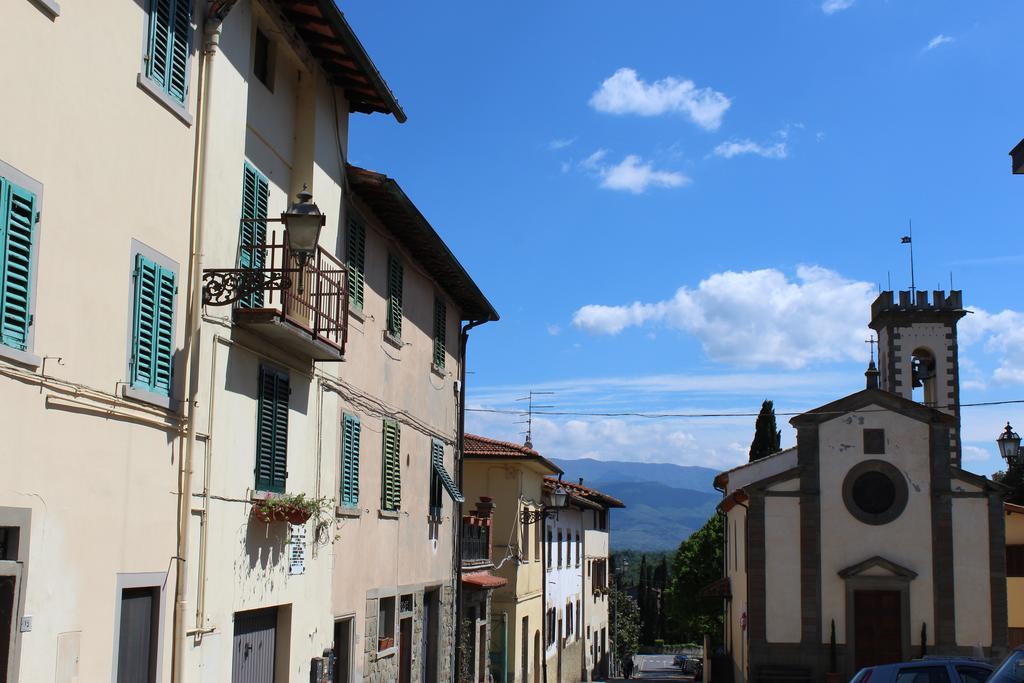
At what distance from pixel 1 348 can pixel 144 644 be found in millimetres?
3538

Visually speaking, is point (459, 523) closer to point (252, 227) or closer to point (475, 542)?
point (475, 542)

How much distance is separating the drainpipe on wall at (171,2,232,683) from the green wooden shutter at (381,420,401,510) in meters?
6.94

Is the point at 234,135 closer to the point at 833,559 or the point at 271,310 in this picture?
the point at 271,310

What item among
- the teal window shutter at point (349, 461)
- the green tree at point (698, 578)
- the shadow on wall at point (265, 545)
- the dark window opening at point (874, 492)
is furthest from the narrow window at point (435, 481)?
the green tree at point (698, 578)

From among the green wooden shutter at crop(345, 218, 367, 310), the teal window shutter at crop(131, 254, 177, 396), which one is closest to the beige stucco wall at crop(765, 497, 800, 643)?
the green wooden shutter at crop(345, 218, 367, 310)

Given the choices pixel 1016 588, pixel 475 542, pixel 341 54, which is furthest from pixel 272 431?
pixel 1016 588

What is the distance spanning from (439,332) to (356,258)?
232 inches

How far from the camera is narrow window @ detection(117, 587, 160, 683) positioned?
375 inches

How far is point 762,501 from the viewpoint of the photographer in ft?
108

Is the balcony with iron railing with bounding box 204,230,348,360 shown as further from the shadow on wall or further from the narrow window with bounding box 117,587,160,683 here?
the narrow window with bounding box 117,587,160,683

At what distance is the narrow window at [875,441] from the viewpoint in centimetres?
3294

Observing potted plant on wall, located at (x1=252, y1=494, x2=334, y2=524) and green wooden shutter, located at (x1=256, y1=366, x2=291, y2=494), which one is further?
green wooden shutter, located at (x1=256, y1=366, x2=291, y2=494)

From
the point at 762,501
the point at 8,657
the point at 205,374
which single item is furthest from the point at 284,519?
the point at 762,501

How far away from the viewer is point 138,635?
979cm
